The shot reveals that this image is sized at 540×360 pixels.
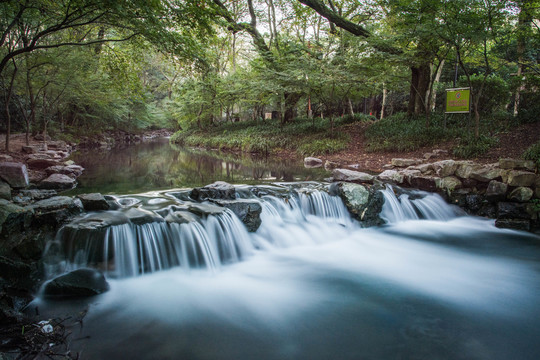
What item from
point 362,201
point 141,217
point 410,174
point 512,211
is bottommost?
point 512,211

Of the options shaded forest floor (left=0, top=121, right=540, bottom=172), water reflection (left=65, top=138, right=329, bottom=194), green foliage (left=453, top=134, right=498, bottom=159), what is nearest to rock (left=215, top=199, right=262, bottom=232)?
water reflection (left=65, top=138, right=329, bottom=194)

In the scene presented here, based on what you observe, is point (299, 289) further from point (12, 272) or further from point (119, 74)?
point (119, 74)

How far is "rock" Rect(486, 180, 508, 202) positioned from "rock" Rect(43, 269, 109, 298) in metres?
8.34

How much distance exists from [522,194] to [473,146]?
429 cm

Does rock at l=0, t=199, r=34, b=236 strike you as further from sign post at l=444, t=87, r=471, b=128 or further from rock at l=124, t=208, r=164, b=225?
sign post at l=444, t=87, r=471, b=128

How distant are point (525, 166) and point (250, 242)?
6.72m

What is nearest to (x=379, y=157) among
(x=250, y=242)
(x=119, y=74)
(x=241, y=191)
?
(x=241, y=191)

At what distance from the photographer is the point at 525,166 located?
703 centimetres

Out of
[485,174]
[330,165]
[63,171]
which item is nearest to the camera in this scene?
[485,174]

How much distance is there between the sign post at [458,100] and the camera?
11.0m

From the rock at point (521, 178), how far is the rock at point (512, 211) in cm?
49

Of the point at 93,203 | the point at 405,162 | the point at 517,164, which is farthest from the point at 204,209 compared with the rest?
the point at 405,162

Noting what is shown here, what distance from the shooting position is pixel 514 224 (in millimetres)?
6754

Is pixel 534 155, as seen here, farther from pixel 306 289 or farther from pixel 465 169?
pixel 306 289
